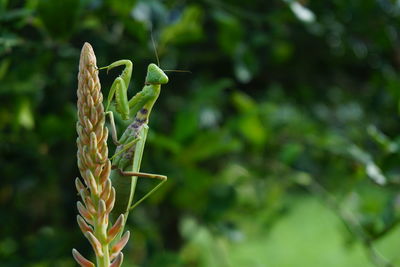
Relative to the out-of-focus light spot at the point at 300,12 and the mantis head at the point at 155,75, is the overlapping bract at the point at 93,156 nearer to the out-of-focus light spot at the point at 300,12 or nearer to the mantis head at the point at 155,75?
the mantis head at the point at 155,75

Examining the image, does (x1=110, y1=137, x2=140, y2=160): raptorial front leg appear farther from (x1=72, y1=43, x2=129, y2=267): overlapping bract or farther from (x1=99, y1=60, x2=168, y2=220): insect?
(x1=72, y1=43, x2=129, y2=267): overlapping bract

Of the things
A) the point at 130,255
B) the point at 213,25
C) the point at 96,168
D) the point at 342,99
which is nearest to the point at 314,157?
the point at 342,99

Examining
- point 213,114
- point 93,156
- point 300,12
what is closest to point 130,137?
point 93,156

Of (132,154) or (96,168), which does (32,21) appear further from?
(96,168)

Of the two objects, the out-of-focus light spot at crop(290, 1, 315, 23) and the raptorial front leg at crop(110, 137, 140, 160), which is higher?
the out-of-focus light spot at crop(290, 1, 315, 23)

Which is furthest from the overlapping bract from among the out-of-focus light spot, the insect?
the out-of-focus light spot

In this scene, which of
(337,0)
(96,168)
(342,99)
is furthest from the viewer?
(342,99)

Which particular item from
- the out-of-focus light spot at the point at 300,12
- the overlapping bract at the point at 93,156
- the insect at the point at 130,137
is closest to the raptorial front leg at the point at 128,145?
the insect at the point at 130,137
